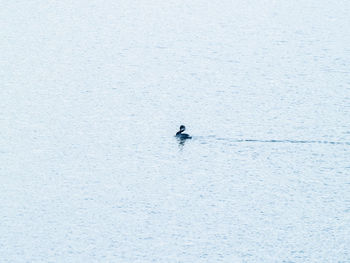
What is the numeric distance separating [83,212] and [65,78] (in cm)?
99

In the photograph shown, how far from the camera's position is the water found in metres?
2.41

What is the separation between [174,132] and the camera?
2.93m

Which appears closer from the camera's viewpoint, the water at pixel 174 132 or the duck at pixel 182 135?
the water at pixel 174 132

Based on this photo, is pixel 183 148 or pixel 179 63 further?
pixel 179 63

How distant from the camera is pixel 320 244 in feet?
7.72

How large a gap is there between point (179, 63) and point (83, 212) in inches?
45.8

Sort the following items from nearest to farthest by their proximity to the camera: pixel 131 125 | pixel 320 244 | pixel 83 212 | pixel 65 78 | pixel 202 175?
1. pixel 320 244
2. pixel 83 212
3. pixel 202 175
4. pixel 131 125
5. pixel 65 78

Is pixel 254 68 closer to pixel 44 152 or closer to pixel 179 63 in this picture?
pixel 179 63

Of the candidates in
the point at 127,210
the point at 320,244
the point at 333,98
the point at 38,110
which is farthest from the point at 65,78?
the point at 320,244

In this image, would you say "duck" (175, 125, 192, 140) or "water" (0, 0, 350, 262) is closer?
"water" (0, 0, 350, 262)

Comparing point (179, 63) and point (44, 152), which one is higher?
point (179, 63)

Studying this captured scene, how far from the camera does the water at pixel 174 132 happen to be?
2.41 meters

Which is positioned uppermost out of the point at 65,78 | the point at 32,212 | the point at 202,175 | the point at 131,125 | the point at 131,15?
the point at 131,15

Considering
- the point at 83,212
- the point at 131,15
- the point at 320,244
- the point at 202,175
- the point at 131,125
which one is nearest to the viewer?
the point at 320,244
